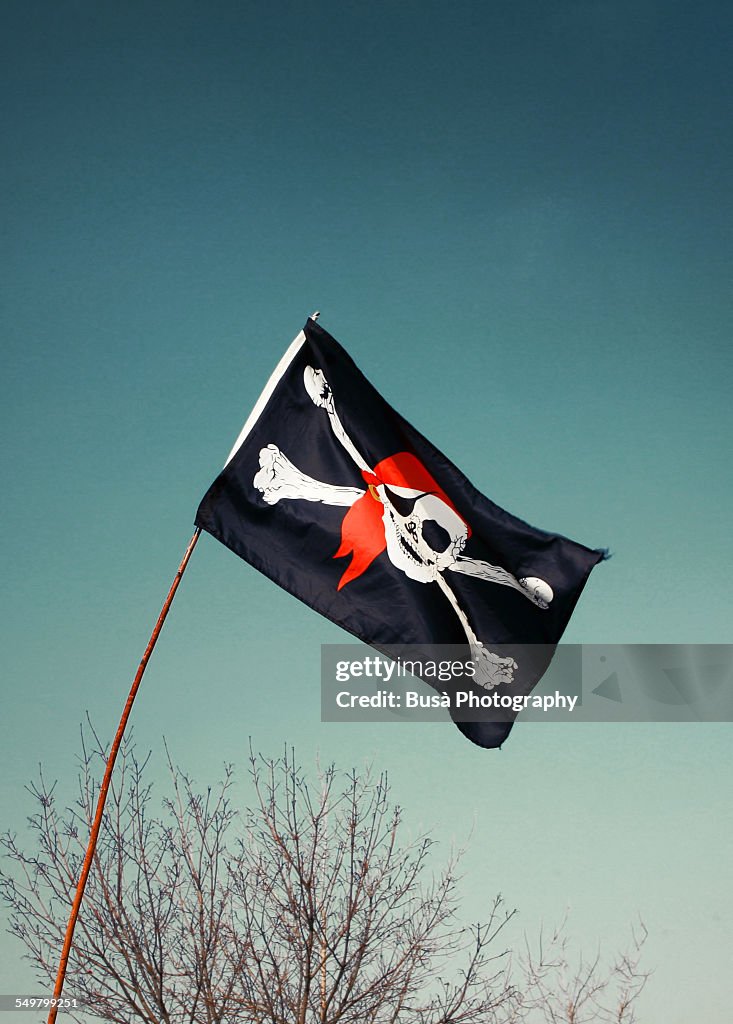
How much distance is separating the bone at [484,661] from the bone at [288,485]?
3.05 feet


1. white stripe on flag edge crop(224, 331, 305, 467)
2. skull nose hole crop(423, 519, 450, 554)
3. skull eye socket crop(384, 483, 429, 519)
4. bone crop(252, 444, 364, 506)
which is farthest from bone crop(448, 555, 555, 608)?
white stripe on flag edge crop(224, 331, 305, 467)

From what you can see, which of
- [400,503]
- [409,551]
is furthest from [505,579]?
[400,503]

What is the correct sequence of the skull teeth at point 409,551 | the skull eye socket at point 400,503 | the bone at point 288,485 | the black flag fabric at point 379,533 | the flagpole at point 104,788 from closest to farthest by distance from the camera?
1. the flagpole at point 104,788
2. the black flag fabric at point 379,533
3. the bone at point 288,485
4. the skull teeth at point 409,551
5. the skull eye socket at point 400,503

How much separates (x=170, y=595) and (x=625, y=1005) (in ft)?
75.6

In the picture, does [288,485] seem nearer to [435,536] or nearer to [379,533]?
[379,533]

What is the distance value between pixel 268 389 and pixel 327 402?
0.49 metres

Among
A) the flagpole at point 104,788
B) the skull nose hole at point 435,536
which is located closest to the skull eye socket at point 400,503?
the skull nose hole at point 435,536

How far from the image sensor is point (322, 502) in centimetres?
771

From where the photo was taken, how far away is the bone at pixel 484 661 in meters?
7.55

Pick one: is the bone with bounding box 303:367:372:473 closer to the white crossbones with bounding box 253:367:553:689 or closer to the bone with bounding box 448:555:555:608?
the white crossbones with bounding box 253:367:553:689

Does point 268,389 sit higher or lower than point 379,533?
higher

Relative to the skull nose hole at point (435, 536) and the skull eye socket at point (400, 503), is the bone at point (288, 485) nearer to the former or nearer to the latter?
the skull eye socket at point (400, 503)

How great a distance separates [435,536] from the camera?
7.94 meters

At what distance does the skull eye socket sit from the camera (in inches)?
313
